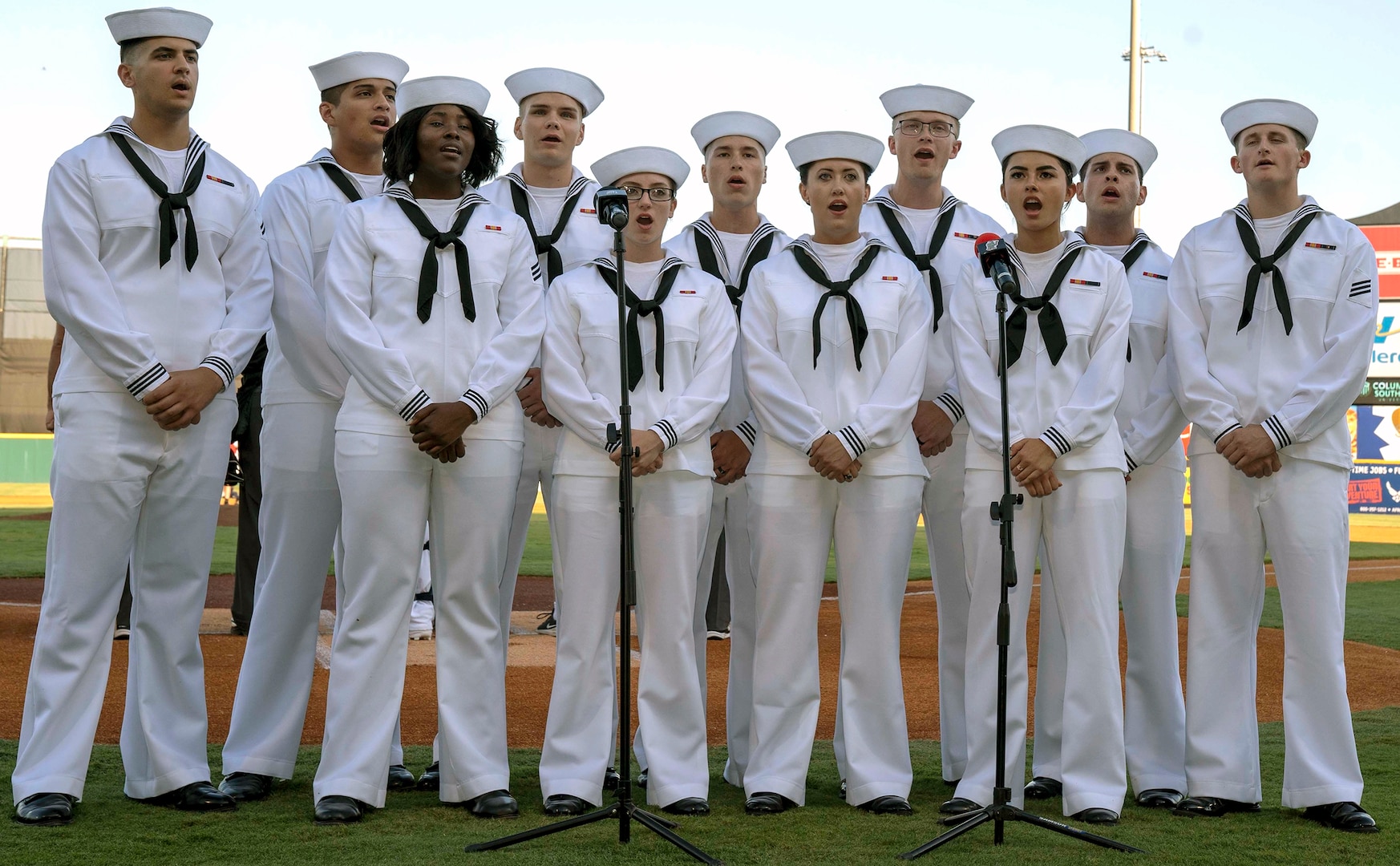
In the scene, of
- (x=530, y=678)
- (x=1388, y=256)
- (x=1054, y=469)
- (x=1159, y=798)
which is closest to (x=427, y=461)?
(x=1054, y=469)

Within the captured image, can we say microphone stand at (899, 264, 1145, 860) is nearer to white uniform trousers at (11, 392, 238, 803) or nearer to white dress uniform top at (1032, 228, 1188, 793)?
white dress uniform top at (1032, 228, 1188, 793)

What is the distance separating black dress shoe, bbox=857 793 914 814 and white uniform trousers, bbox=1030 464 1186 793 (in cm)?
75

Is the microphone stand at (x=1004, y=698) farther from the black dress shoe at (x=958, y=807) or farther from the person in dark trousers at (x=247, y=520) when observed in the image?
the person in dark trousers at (x=247, y=520)

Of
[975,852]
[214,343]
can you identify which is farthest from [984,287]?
[214,343]

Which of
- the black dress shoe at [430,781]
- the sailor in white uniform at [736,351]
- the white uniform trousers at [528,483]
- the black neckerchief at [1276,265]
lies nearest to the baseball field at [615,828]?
the black dress shoe at [430,781]

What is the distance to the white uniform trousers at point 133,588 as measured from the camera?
5.14 meters

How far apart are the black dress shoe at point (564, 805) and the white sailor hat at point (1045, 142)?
3.18m

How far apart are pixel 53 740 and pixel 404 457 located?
1.61 metres

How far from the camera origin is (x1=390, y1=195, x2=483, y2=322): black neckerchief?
538 cm

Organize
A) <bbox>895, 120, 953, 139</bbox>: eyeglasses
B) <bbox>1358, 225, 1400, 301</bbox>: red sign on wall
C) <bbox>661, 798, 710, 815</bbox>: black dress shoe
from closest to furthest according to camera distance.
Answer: <bbox>661, 798, 710, 815</bbox>: black dress shoe, <bbox>895, 120, 953, 139</bbox>: eyeglasses, <bbox>1358, 225, 1400, 301</bbox>: red sign on wall

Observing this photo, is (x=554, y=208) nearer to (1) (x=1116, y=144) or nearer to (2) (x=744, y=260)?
(2) (x=744, y=260)

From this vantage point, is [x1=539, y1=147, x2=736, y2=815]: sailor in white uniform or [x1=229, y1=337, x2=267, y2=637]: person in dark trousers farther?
[x1=229, y1=337, x2=267, y2=637]: person in dark trousers

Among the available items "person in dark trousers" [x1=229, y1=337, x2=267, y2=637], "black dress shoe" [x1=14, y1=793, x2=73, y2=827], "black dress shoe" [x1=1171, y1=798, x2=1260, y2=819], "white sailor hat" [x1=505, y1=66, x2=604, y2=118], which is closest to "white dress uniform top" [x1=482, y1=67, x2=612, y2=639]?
"white sailor hat" [x1=505, y1=66, x2=604, y2=118]

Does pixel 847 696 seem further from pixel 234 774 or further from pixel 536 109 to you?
pixel 536 109
